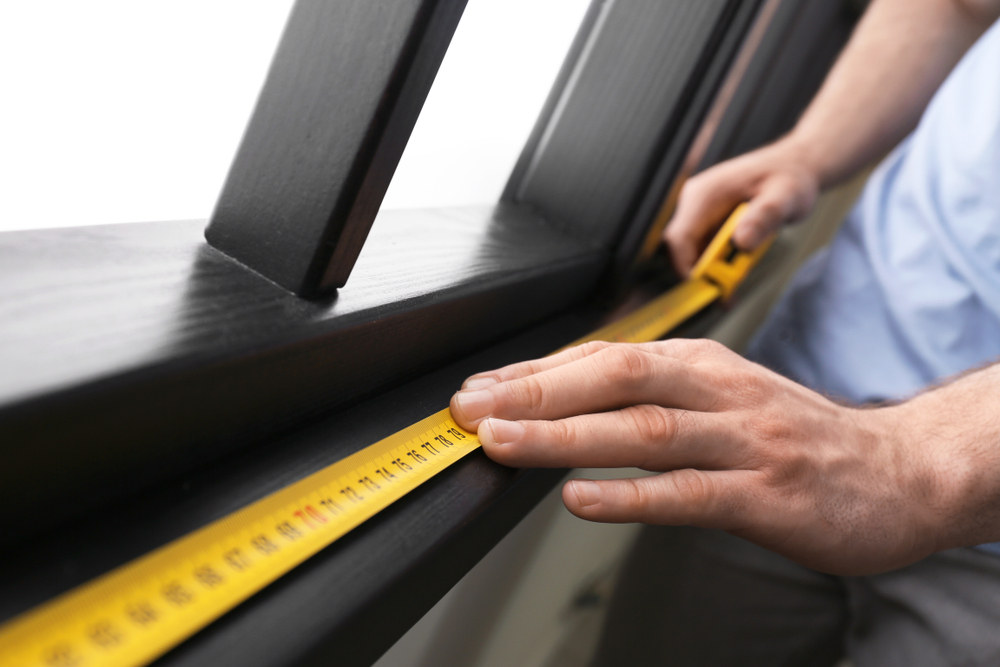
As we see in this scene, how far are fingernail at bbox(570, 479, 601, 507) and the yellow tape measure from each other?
9 cm

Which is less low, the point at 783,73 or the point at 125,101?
the point at 783,73

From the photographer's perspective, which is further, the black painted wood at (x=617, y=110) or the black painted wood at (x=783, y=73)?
the black painted wood at (x=783, y=73)

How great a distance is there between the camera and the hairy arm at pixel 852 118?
120 cm

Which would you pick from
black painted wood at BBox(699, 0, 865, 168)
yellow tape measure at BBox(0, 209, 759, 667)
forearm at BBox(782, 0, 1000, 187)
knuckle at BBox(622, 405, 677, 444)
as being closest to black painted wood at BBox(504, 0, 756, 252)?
knuckle at BBox(622, 405, 677, 444)

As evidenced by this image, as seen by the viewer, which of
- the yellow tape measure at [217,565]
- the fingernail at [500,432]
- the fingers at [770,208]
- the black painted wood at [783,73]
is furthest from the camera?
the black painted wood at [783,73]

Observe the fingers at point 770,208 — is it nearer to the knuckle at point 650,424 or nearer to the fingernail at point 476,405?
the knuckle at point 650,424

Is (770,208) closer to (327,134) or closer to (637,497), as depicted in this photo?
(637,497)

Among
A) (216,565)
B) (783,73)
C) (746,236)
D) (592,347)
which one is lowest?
(216,565)

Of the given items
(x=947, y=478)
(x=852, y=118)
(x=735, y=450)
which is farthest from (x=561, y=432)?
(x=852, y=118)

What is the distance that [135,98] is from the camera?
427mm

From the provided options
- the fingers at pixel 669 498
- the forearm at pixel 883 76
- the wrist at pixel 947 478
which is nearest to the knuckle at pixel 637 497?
the fingers at pixel 669 498

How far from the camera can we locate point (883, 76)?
1319 mm

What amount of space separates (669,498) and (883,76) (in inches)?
48.2

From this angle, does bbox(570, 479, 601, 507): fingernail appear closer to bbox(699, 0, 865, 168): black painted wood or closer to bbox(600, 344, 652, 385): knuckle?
bbox(600, 344, 652, 385): knuckle
